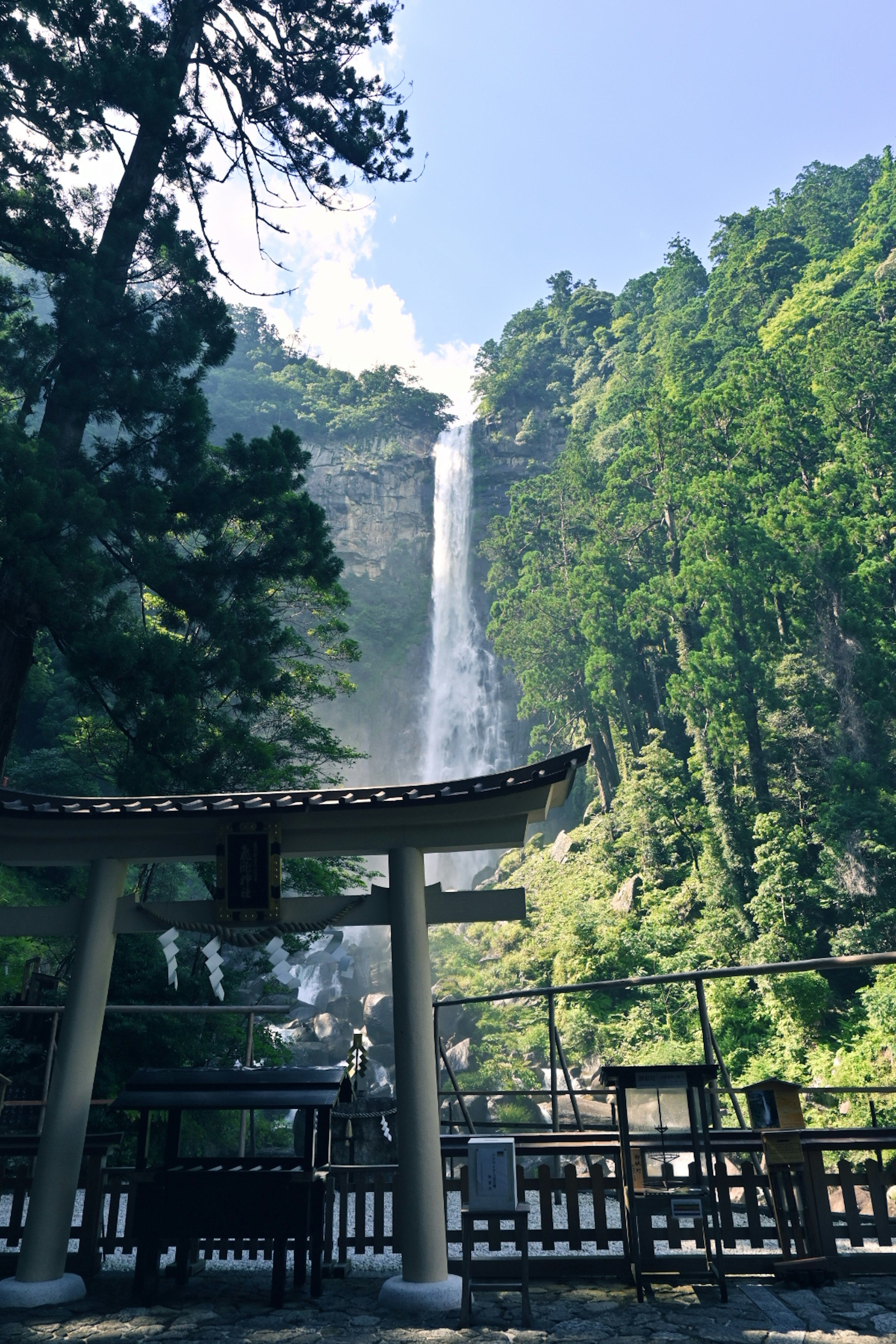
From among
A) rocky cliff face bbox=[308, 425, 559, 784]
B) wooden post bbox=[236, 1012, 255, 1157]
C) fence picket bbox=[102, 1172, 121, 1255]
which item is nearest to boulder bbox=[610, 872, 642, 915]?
rocky cliff face bbox=[308, 425, 559, 784]

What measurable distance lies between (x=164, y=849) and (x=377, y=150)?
11.6 metres

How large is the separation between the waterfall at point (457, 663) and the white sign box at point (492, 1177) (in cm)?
3231

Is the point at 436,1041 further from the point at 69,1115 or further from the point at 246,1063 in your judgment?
the point at 69,1115

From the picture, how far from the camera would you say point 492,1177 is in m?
4.48

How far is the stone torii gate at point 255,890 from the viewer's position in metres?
5.15

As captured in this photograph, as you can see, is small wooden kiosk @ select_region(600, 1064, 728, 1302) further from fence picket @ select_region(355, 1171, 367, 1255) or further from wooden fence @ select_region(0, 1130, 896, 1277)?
fence picket @ select_region(355, 1171, 367, 1255)

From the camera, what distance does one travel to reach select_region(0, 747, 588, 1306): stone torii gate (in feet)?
16.9

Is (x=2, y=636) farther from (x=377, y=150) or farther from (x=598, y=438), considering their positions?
(x=598, y=438)

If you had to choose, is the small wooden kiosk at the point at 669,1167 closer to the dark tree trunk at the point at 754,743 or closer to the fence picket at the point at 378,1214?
the fence picket at the point at 378,1214

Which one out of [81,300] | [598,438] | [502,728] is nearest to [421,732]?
[502,728]

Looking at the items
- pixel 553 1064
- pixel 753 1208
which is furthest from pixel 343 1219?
pixel 753 1208

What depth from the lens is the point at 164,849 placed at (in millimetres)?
5906

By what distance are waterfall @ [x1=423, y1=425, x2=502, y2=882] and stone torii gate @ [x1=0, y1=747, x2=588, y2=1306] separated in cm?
3108

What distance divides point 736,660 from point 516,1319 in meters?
19.5
